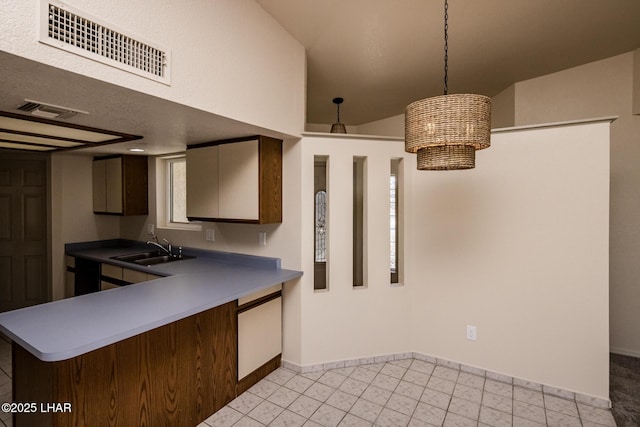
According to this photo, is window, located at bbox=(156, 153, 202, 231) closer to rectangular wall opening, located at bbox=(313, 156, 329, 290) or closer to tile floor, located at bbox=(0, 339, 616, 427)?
rectangular wall opening, located at bbox=(313, 156, 329, 290)

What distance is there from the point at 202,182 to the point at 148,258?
1290mm

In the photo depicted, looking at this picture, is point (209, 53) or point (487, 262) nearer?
point (209, 53)

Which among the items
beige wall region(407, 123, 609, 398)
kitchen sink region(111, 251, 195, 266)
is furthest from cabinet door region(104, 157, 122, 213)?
beige wall region(407, 123, 609, 398)

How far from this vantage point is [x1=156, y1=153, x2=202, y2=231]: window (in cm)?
378

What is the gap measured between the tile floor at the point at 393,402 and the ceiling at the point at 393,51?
1978 mm

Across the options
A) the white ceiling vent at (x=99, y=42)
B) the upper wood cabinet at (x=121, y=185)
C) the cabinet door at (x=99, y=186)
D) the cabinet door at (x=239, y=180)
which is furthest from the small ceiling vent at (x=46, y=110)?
the cabinet door at (x=99, y=186)

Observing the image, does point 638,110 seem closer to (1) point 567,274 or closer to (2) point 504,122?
(2) point 504,122

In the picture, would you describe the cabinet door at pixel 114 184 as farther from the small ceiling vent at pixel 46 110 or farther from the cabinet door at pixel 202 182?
the small ceiling vent at pixel 46 110

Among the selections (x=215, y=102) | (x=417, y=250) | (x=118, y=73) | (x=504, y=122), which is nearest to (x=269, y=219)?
(x=215, y=102)

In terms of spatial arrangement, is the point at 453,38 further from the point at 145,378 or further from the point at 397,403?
A: the point at 145,378

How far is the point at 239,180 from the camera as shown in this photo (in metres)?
2.64

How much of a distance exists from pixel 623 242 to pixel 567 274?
1078mm

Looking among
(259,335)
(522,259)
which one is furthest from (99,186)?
(522,259)

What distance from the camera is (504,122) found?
3.33m
